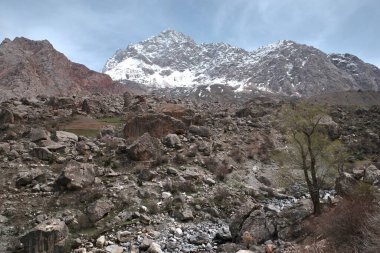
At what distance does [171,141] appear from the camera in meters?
31.2

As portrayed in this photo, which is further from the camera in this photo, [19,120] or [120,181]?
[19,120]

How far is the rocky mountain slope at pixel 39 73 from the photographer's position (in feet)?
288

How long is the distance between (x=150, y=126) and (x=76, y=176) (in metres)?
11.9

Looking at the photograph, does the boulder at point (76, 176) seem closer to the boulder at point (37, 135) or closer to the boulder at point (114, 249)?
the boulder at point (114, 249)

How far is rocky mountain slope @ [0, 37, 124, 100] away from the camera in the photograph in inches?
3460

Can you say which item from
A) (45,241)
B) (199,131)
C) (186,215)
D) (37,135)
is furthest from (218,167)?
(45,241)

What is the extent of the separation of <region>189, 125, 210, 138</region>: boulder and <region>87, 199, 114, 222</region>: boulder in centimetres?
1565

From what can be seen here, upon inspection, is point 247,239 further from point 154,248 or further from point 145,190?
point 145,190

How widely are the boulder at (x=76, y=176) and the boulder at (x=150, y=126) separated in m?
10.2

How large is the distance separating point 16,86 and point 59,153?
65.2 metres

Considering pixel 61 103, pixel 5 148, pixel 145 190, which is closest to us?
pixel 145 190

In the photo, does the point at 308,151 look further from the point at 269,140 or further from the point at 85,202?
the point at 269,140

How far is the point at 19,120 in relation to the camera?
37.2 meters

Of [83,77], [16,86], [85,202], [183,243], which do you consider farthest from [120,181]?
[83,77]
